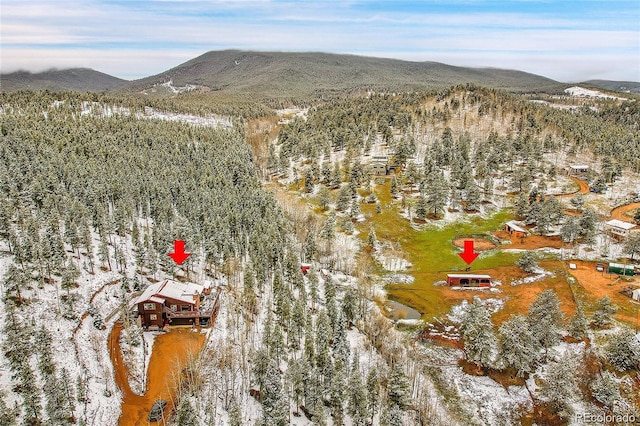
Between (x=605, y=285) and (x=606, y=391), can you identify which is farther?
(x=605, y=285)

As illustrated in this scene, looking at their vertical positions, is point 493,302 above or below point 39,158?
below

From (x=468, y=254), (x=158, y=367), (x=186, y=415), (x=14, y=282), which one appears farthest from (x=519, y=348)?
(x=14, y=282)

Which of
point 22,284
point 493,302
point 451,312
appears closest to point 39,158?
point 22,284

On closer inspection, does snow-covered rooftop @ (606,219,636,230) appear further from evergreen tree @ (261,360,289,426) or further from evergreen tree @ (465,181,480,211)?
evergreen tree @ (261,360,289,426)

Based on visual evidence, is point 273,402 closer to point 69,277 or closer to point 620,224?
point 69,277

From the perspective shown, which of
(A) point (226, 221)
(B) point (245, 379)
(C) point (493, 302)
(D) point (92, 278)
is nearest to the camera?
(B) point (245, 379)

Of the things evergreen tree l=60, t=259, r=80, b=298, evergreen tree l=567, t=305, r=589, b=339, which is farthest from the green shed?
evergreen tree l=60, t=259, r=80, b=298

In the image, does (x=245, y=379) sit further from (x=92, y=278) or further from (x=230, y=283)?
(x=92, y=278)
